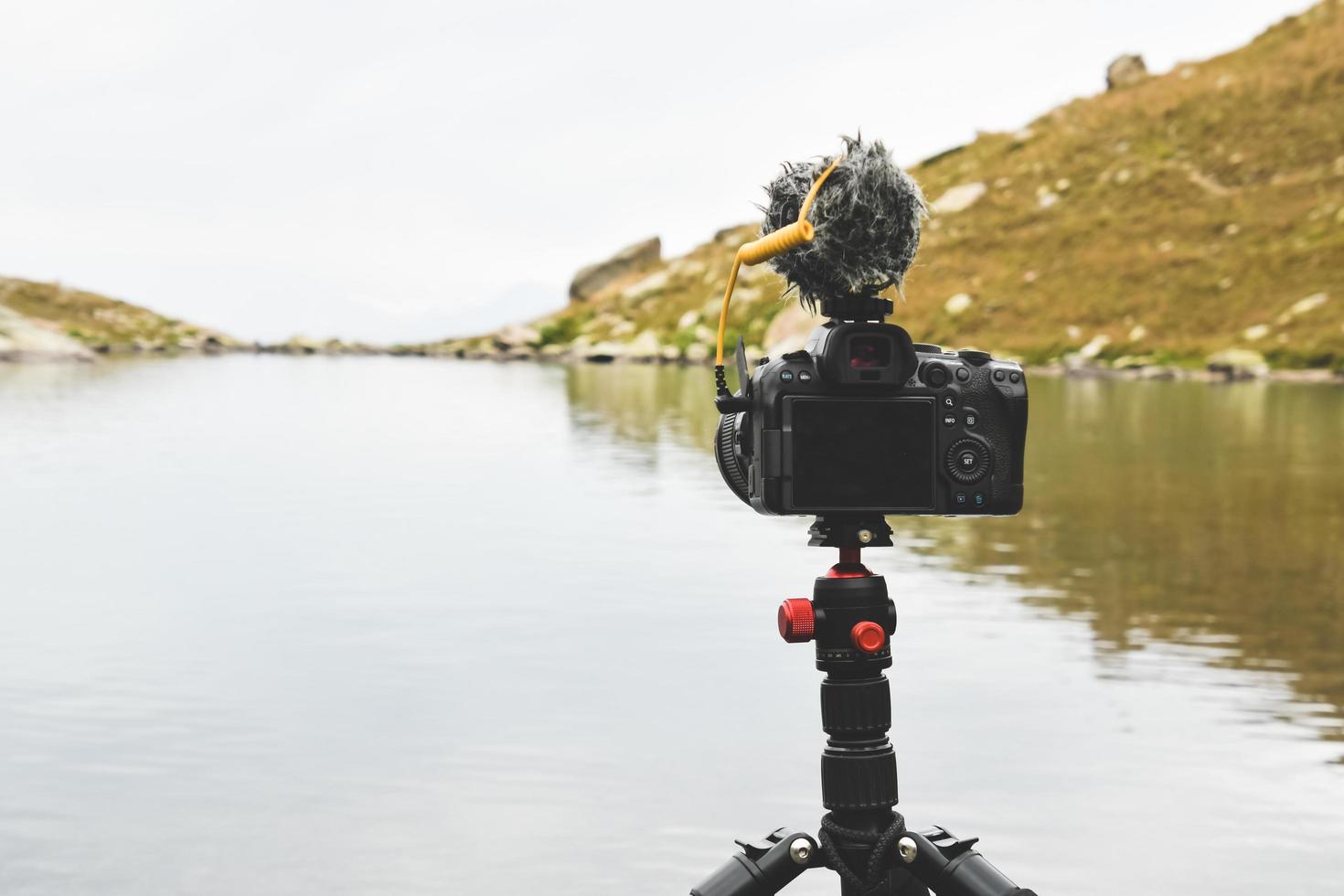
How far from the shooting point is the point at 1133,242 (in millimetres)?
127750

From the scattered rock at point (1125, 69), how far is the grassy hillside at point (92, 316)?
295 ft

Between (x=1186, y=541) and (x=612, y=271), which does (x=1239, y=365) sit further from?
(x=612, y=271)

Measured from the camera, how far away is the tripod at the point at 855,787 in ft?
15.3

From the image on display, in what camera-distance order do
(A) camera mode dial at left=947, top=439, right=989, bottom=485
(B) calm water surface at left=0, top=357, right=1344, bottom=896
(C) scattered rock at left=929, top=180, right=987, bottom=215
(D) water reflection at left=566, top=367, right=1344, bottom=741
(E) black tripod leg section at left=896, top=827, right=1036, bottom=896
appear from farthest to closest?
(C) scattered rock at left=929, top=180, right=987, bottom=215 → (D) water reflection at left=566, top=367, right=1344, bottom=741 → (B) calm water surface at left=0, top=357, right=1344, bottom=896 → (A) camera mode dial at left=947, top=439, right=989, bottom=485 → (E) black tripod leg section at left=896, top=827, right=1036, bottom=896

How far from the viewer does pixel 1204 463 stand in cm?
2766

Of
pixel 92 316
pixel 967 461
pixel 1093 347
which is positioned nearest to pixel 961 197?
pixel 1093 347

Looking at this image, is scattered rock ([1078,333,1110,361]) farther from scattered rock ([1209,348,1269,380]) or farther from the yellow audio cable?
the yellow audio cable

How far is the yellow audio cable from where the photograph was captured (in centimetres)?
434

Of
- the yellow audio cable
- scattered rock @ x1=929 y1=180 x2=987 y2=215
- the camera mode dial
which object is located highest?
scattered rock @ x1=929 y1=180 x2=987 y2=215

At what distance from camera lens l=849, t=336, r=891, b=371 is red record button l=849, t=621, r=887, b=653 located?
0.72 metres

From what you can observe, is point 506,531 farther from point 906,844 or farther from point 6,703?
point 906,844

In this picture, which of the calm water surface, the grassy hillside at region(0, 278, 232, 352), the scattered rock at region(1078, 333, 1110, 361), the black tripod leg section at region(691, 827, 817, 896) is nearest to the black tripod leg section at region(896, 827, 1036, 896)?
the black tripod leg section at region(691, 827, 817, 896)

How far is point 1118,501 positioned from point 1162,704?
42.0 ft

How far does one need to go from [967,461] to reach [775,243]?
0.85 m
